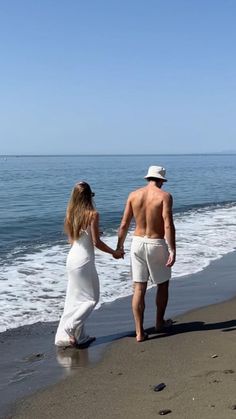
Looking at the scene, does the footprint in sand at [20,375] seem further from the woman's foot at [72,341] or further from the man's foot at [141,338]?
the man's foot at [141,338]

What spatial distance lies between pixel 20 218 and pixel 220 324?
13.8m

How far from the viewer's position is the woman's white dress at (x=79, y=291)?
18.6ft

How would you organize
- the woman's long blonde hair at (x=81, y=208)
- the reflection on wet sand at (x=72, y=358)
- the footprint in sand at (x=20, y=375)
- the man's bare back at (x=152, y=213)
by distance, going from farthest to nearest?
the man's bare back at (x=152, y=213) < the woman's long blonde hair at (x=81, y=208) < the reflection on wet sand at (x=72, y=358) < the footprint in sand at (x=20, y=375)

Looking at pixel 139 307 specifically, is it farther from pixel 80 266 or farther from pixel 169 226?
pixel 169 226

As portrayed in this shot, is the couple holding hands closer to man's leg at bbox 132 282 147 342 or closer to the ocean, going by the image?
man's leg at bbox 132 282 147 342

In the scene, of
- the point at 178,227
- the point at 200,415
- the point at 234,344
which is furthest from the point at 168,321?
the point at 178,227

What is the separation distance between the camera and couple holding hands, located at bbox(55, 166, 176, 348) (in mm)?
5617

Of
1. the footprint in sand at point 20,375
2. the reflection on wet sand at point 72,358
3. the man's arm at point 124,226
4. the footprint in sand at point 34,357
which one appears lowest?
the footprint in sand at point 34,357

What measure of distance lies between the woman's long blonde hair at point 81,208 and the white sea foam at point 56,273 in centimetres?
172

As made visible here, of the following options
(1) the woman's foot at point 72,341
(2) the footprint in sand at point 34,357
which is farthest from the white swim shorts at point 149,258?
(2) the footprint in sand at point 34,357

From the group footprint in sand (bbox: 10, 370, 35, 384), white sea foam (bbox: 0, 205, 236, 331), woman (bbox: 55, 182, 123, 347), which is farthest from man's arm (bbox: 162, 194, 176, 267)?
white sea foam (bbox: 0, 205, 236, 331)

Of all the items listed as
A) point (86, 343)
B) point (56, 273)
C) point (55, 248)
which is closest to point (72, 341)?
point (86, 343)

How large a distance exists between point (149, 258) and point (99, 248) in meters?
0.53

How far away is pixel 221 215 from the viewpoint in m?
19.6
